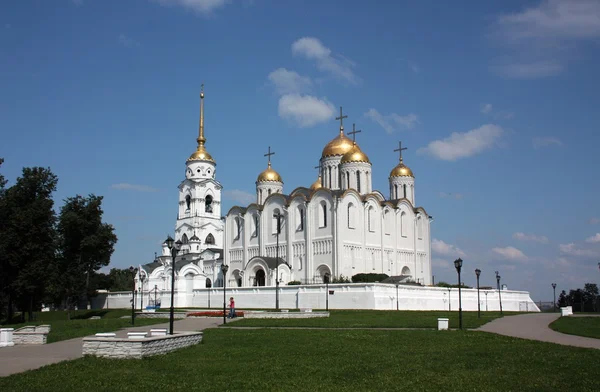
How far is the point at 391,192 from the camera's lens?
244ft

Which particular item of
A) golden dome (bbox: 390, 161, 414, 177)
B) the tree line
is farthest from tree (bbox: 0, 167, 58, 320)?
golden dome (bbox: 390, 161, 414, 177)

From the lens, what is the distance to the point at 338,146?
233ft

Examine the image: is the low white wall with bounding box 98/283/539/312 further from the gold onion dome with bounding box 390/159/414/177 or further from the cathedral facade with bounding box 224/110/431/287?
the gold onion dome with bounding box 390/159/414/177

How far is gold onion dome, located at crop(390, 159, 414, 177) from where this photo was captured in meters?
74.0

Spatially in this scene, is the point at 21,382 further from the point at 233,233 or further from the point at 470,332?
the point at 233,233

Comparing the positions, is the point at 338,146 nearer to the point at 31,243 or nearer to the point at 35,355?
the point at 31,243

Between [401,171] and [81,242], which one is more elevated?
[401,171]

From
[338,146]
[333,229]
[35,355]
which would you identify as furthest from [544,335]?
[338,146]

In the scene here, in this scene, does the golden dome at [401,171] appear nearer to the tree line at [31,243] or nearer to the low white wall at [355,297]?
the low white wall at [355,297]

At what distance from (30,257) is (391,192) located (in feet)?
140

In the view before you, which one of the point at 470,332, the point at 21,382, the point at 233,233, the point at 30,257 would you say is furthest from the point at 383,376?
the point at 233,233

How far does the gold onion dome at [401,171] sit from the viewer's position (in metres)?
74.0

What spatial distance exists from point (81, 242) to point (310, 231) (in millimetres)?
21660

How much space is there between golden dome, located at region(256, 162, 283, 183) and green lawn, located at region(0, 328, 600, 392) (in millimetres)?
55654
